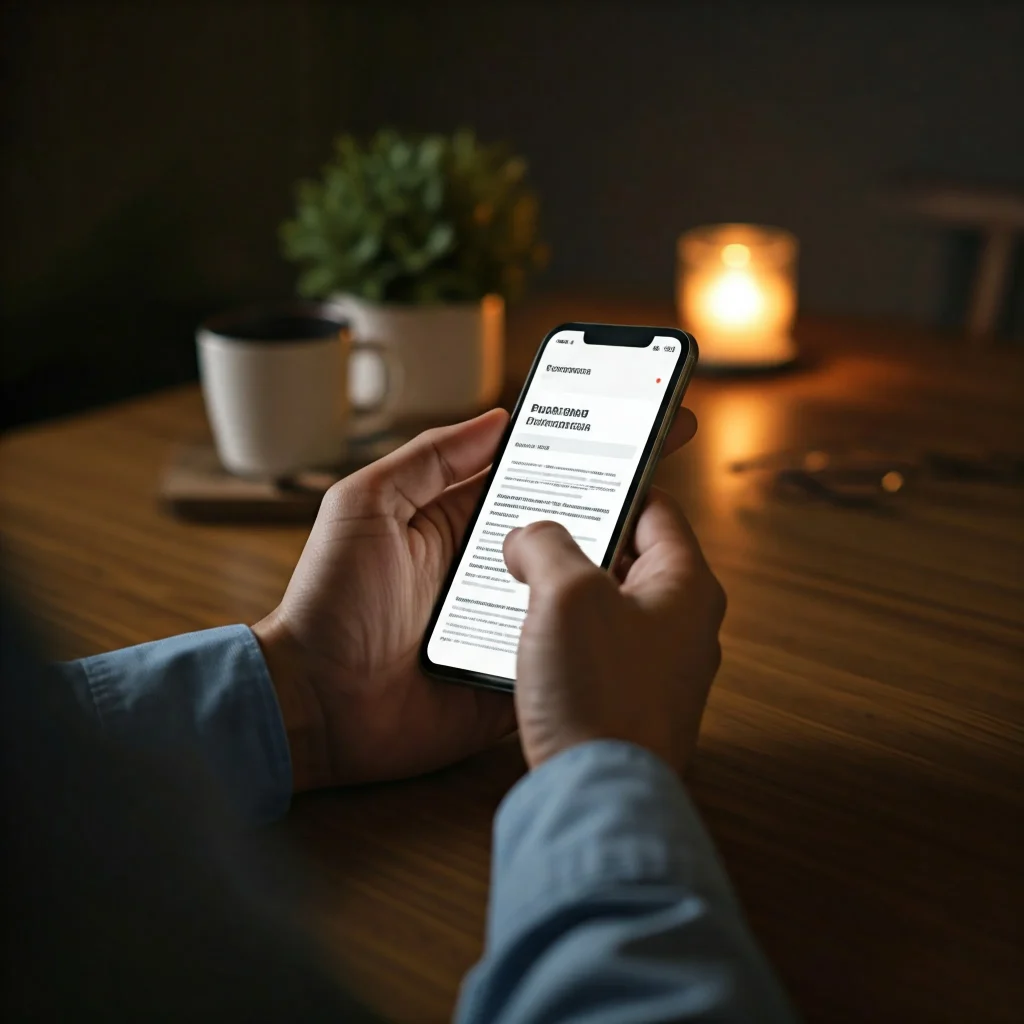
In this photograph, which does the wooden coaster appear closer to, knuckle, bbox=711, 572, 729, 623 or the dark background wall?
knuckle, bbox=711, 572, 729, 623

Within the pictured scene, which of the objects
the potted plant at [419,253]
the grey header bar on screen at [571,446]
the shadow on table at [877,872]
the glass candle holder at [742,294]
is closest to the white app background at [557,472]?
the grey header bar on screen at [571,446]

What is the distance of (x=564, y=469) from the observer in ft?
1.99

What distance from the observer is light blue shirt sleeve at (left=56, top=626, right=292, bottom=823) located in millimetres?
523

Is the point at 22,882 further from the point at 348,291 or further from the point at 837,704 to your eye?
the point at 348,291

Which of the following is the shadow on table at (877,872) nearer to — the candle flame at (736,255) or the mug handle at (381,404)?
the mug handle at (381,404)

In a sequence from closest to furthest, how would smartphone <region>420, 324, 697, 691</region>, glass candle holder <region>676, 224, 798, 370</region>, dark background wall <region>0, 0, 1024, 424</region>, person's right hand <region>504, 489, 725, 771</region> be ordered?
person's right hand <region>504, 489, 725, 771</region> → smartphone <region>420, 324, 697, 691</region> → glass candle holder <region>676, 224, 798, 370</region> → dark background wall <region>0, 0, 1024, 424</region>

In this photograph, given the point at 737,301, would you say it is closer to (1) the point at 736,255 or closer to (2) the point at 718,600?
(1) the point at 736,255


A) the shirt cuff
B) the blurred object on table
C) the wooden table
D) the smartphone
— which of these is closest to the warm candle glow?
the wooden table

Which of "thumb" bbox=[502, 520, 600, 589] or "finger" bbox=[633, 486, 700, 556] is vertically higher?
"thumb" bbox=[502, 520, 600, 589]

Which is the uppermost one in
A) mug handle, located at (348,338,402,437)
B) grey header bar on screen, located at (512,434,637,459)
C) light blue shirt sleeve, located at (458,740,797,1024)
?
grey header bar on screen, located at (512,434,637,459)

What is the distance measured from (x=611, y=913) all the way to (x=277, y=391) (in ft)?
2.07

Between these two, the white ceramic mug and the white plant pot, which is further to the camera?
the white plant pot

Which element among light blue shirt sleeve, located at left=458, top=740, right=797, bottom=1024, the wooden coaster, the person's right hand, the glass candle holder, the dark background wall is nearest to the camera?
light blue shirt sleeve, located at left=458, top=740, right=797, bottom=1024

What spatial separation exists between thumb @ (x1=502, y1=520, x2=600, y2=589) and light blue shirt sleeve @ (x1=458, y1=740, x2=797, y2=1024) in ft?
0.27
